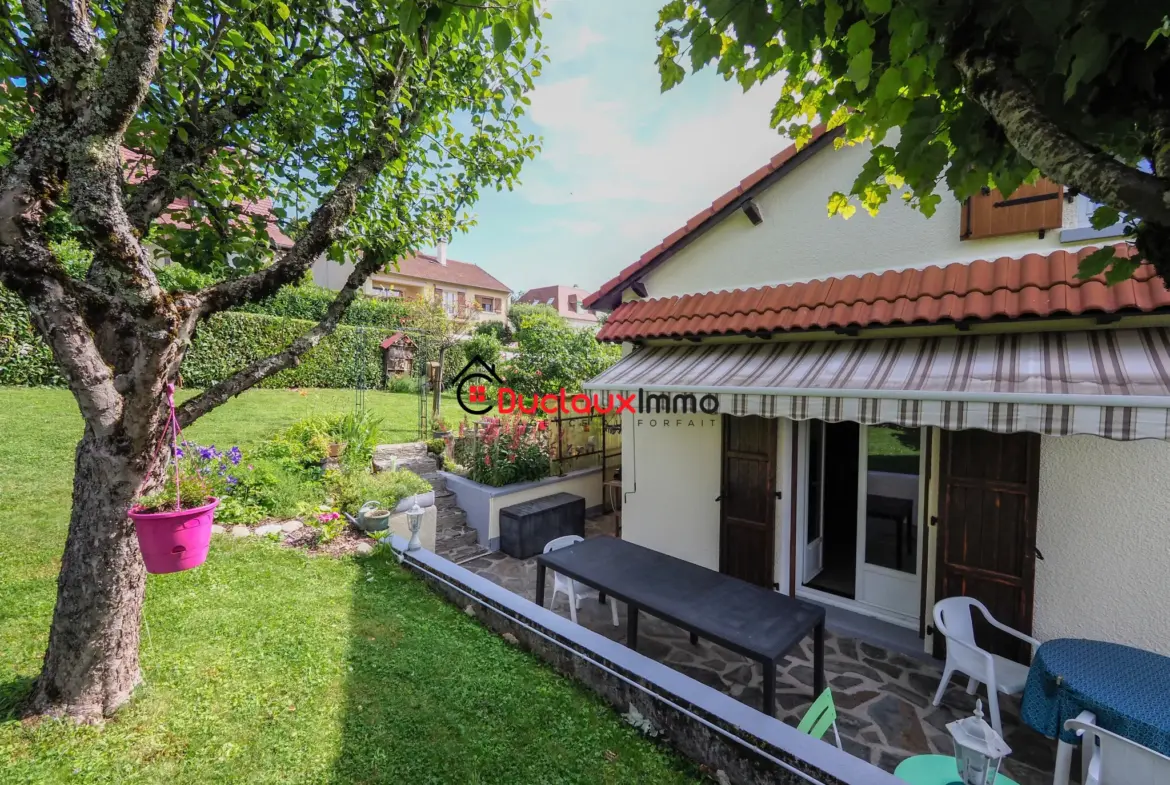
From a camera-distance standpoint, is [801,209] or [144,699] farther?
[801,209]

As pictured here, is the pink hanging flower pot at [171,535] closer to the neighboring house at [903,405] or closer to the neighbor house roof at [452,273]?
the neighboring house at [903,405]

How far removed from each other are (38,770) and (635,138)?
41.8 ft

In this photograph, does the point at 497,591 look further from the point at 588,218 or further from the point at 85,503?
the point at 588,218

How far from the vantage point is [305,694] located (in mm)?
6867

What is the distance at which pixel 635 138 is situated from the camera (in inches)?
407

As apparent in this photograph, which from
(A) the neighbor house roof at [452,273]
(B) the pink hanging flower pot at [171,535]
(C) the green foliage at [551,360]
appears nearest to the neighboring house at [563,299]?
(A) the neighbor house roof at [452,273]

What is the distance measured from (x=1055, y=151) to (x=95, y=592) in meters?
9.53

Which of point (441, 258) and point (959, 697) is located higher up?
point (441, 258)

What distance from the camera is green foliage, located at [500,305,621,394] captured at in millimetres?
20953

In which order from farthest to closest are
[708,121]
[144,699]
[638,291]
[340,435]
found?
[340,435] → [638,291] → [708,121] → [144,699]

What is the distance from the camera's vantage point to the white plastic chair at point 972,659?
680 cm

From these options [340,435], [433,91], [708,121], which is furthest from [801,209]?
[340,435]

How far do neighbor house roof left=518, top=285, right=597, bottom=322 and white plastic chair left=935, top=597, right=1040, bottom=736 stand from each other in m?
94.8

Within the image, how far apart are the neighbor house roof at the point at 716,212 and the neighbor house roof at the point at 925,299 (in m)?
1.75
